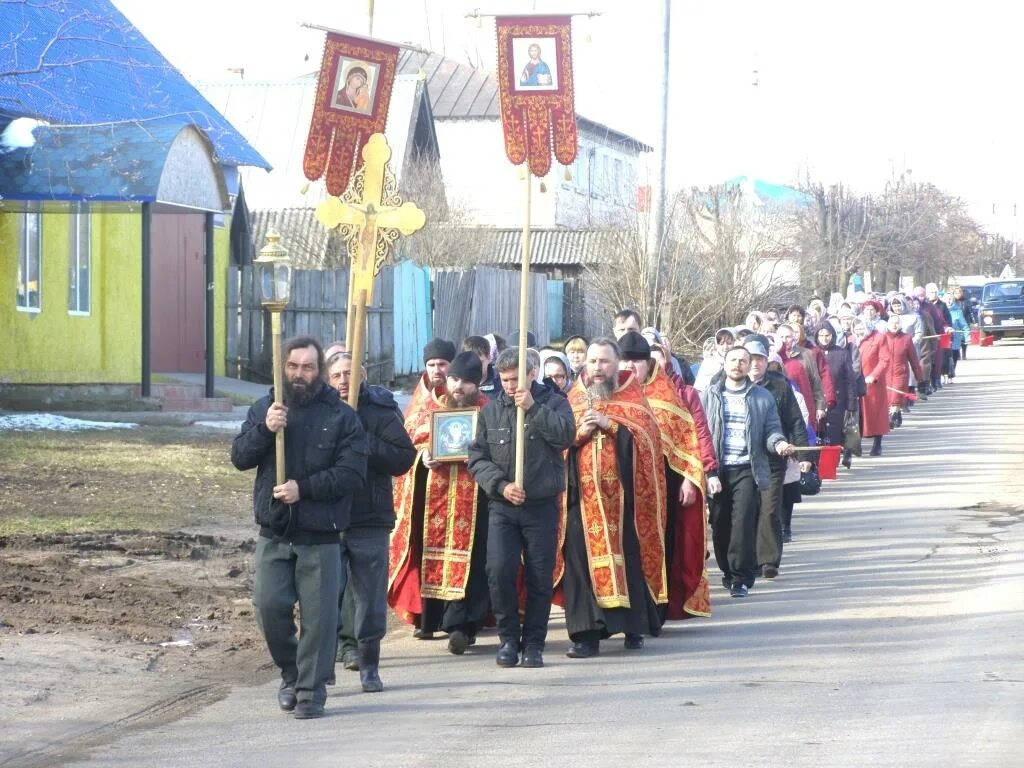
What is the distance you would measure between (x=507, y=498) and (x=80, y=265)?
50.9 ft

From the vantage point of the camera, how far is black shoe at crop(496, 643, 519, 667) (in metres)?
8.84

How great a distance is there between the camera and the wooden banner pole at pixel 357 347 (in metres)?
8.14

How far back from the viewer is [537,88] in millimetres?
9977

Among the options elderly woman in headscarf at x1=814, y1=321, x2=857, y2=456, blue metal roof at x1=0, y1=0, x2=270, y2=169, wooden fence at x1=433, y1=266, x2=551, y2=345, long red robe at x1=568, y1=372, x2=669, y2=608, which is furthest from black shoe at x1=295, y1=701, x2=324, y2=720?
wooden fence at x1=433, y1=266, x2=551, y2=345

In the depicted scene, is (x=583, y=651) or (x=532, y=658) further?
(x=583, y=651)

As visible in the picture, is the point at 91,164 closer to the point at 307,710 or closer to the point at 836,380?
the point at 836,380

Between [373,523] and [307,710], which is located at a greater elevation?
[373,523]

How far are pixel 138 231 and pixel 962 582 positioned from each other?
50.4ft

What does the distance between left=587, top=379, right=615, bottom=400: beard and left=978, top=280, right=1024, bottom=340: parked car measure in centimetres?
3862

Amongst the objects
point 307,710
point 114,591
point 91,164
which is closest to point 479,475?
point 307,710

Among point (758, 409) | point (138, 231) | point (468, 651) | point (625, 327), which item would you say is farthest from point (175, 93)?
point (468, 651)

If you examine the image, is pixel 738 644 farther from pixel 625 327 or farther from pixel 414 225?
pixel 625 327

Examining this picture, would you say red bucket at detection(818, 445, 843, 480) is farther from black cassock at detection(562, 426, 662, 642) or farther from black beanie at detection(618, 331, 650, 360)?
black cassock at detection(562, 426, 662, 642)

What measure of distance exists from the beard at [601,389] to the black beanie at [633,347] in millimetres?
426
